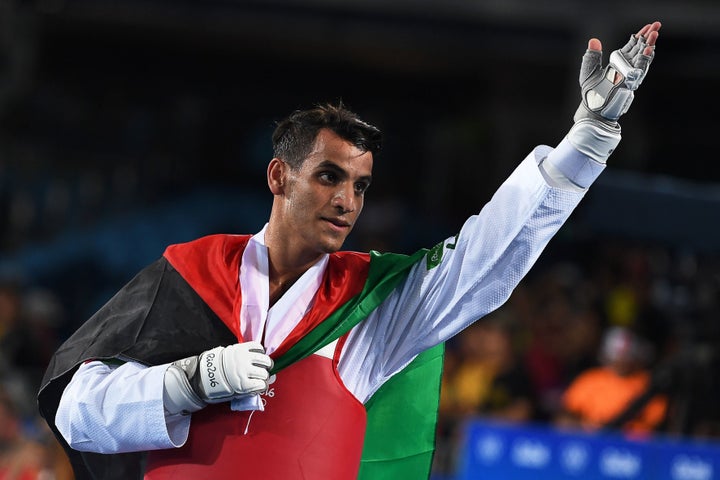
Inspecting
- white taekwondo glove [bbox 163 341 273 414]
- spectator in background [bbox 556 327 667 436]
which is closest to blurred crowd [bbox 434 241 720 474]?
spectator in background [bbox 556 327 667 436]

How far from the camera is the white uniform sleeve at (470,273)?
2775mm

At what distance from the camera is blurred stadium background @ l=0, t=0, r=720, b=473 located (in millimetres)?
12711

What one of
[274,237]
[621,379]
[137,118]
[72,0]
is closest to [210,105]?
[137,118]

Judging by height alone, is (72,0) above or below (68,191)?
above

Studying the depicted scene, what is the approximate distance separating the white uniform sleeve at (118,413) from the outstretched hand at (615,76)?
119 centimetres

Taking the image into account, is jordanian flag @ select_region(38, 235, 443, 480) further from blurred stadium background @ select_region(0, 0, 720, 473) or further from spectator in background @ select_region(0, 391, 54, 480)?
blurred stadium background @ select_region(0, 0, 720, 473)

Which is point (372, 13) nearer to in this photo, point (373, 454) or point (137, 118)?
point (137, 118)

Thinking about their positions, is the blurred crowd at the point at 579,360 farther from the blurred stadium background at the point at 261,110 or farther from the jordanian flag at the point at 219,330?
the jordanian flag at the point at 219,330

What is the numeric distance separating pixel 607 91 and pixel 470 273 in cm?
54

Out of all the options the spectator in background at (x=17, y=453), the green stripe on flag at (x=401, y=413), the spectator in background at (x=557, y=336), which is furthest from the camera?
the spectator in background at (x=557, y=336)

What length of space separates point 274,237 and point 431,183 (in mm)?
11812

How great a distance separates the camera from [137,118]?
15.7m

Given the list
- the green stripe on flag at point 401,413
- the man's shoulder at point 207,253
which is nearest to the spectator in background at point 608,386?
the green stripe on flag at point 401,413

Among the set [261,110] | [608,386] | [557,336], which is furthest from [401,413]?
[261,110]
